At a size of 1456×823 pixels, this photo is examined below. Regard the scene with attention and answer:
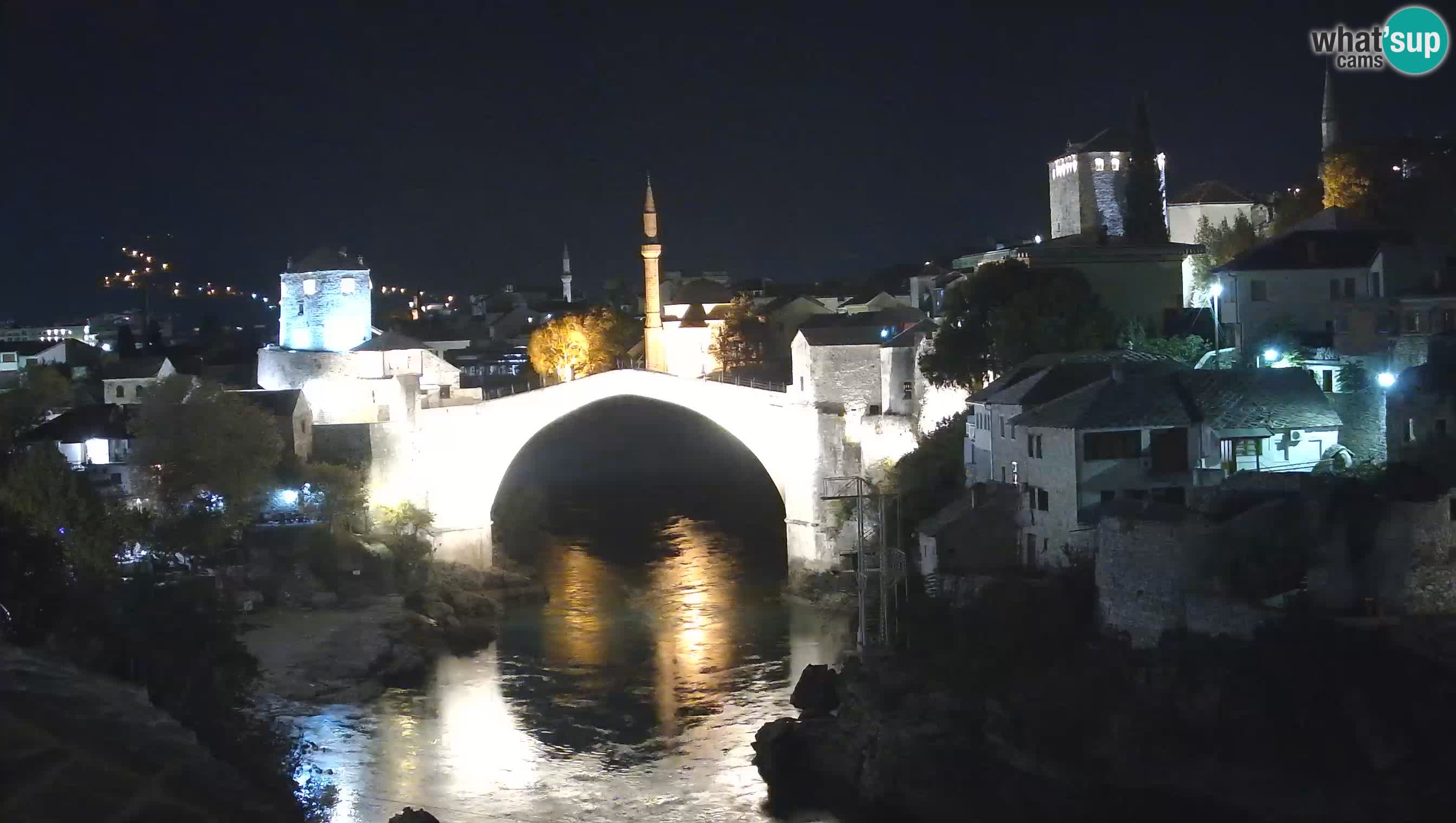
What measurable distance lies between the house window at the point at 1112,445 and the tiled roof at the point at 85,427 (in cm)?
1353

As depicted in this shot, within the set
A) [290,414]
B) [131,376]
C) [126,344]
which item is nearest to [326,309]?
[290,414]

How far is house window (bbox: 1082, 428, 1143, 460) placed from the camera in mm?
15281

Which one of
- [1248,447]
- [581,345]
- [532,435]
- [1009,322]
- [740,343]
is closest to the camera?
[1248,447]

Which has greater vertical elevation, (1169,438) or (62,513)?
(1169,438)

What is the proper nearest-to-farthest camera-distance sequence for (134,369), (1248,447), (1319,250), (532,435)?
1. (1248,447)
2. (1319,250)
3. (532,435)
4. (134,369)

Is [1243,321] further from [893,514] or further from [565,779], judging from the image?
[565,779]

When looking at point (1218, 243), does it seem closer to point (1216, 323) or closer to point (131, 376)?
point (1216, 323)

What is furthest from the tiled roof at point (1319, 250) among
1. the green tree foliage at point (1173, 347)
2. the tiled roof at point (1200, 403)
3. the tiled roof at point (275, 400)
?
the tiled roof at point (275, 400)

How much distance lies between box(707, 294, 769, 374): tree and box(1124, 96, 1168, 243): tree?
985cm

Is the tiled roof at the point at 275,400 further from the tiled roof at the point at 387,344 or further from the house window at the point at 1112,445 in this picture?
the house window at the point at 1112,445

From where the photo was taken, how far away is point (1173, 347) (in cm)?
1952

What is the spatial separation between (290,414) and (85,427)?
9.44 ft

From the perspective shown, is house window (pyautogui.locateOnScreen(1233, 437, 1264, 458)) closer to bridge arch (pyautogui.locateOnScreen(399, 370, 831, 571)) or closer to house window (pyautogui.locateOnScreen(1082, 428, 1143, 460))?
house window (pyautogui.locateOnScreen(1082, 428, 1143, 460))

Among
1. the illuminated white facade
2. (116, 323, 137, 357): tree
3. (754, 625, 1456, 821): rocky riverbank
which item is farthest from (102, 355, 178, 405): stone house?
(754, 625, 1456, 821): rocky riverbank
